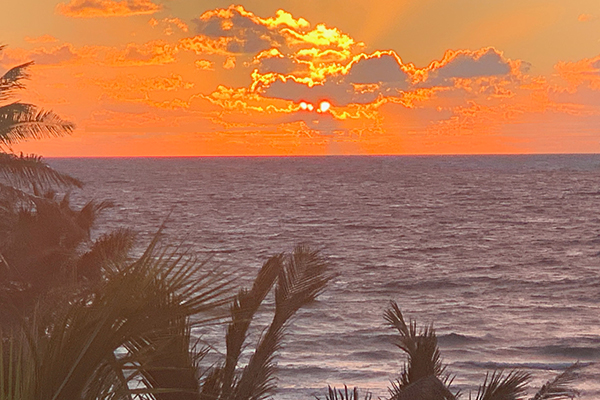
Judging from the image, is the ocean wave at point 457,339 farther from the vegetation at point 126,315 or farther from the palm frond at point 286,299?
the palm frond at point 286,299

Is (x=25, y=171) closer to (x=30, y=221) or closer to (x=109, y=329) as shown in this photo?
(x=30, y=221)

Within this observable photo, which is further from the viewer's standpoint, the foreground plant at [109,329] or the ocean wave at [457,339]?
the ocean wave at [457,339]

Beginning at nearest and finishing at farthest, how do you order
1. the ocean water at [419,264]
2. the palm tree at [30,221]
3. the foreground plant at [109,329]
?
the foreground plant at [109,329]
the palm tree at [30,221]
the ocean water at [419,264]

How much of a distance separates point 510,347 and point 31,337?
28106mm

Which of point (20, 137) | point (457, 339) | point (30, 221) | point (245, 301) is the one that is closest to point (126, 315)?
point (245, 301)

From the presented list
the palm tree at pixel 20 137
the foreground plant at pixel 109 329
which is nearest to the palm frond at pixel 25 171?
the palm tree at pixel 20 137

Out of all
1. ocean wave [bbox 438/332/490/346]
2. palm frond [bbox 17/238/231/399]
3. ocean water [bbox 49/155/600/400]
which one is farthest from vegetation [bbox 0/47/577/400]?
ocean wave [bbox 438/332/490/346]

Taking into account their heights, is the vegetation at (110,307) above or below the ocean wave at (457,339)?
above

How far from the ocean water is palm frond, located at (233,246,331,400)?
247 mm

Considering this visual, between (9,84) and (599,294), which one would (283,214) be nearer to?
(599,294)

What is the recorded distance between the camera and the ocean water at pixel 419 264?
27094 mm

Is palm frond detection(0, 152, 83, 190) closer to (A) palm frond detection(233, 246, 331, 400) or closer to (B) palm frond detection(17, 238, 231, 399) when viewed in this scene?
(A) palm frond detection(233, 246, 331, 400)

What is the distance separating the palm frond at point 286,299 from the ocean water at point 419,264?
25 centimetres

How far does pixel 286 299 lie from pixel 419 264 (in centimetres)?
4614
